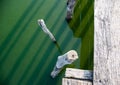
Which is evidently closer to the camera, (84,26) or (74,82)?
(74,82)

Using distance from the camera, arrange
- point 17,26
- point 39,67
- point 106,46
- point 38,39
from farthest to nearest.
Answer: point 17,26
point 38,39
point 39,67
point 106,46

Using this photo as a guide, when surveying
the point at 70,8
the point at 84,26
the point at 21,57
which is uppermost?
the point at 70,8

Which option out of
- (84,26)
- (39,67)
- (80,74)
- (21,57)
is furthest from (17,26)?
(80,74)

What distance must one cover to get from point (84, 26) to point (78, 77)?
6.62ft

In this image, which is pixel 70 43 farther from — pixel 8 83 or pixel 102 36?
pixel 102 36

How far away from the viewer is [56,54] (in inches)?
113

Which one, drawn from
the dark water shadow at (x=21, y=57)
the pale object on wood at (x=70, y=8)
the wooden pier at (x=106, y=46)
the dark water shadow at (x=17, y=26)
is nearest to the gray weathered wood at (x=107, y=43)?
the wooden pier at (x=106, y=46)

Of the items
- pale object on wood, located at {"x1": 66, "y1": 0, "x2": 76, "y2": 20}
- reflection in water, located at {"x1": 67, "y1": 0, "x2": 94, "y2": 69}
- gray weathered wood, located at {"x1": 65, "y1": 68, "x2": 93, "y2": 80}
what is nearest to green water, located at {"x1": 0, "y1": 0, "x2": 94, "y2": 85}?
reflection in water, located at {"x1": 67, "y1": 0, "x2": 94, "y2": 69}

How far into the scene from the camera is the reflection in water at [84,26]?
2.84 meters

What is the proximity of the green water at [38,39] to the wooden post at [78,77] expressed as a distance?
5.21 feet

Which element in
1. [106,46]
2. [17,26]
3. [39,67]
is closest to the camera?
[106,46]

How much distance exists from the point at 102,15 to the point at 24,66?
1.92 metres

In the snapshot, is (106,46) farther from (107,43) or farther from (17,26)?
(17,26)

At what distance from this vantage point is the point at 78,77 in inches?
43.9
